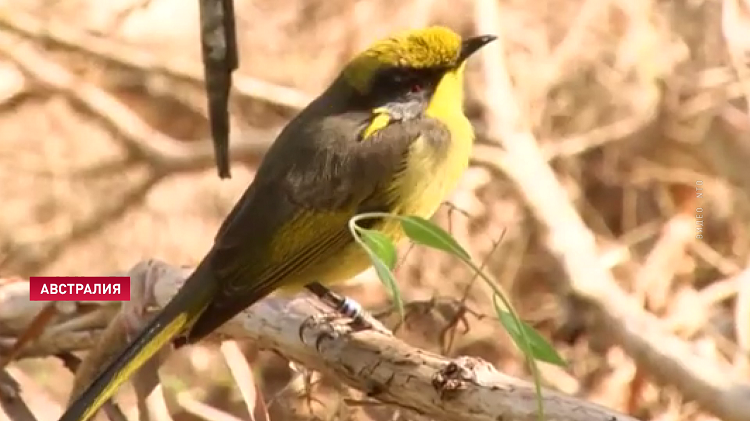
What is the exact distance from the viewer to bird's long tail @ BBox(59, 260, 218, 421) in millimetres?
1708

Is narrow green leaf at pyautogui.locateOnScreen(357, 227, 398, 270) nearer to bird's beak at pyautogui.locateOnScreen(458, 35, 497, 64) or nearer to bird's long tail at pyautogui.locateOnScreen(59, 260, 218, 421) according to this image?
bird's long tail at pyautogui.locateOnScreen(59, 260, 218, 421)

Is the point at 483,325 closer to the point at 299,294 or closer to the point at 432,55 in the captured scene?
the point at 299,294

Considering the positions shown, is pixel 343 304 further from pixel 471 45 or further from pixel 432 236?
pixel 432 236

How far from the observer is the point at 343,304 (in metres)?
2.04

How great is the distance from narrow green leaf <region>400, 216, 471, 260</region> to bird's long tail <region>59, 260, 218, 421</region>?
0.67m

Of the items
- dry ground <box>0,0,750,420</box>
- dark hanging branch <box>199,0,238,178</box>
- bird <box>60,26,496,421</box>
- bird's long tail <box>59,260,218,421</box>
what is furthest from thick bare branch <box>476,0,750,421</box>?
dark hanging branch <box>199,0,238,178</box>

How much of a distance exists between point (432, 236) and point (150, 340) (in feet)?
2.34

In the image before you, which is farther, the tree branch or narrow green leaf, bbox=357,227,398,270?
the tree branch

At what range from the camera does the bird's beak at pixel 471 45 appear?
1945 mm

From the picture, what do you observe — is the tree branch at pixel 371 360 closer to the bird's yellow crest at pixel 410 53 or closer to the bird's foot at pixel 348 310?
the bird's foot at pixel 348 310

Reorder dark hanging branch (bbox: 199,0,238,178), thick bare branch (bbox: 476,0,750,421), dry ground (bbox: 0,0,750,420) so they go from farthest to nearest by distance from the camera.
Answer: dry ground (bbox: 0,0,750,420)
thick bare branch (bbox: 476,0,750,421)
dark hanging branch (bbox: 199,0,238,178)

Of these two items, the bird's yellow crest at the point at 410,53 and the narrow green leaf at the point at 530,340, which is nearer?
the narrow green leaf at the point at 530,340

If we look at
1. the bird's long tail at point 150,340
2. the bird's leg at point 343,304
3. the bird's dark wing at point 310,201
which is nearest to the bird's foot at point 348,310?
the bird's leg at point 343,304

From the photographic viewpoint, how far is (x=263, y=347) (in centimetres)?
205
